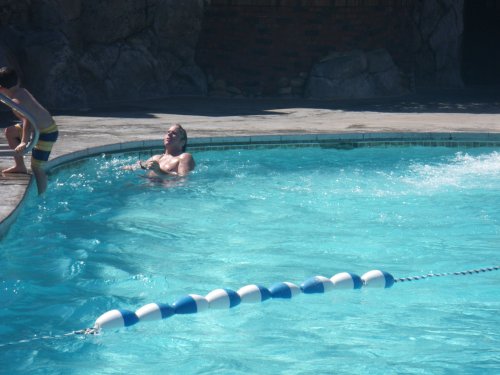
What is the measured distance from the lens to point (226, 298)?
535 cm

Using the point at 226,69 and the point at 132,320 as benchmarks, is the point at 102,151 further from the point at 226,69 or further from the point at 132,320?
the point at 226,69

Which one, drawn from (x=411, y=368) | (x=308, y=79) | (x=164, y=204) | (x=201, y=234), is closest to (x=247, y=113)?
(x=308, y=79)

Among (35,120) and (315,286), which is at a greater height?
(35,120)

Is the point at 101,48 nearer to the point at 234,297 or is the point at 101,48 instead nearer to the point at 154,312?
the point at 234,297

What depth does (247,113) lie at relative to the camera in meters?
14.3

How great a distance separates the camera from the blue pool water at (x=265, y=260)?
5.28 metres

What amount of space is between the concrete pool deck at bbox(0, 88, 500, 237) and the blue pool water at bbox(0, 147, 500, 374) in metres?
0.56

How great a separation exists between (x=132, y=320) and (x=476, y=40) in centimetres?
1648

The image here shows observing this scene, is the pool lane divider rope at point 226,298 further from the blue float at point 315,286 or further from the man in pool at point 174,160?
the man in pool at point 174,160

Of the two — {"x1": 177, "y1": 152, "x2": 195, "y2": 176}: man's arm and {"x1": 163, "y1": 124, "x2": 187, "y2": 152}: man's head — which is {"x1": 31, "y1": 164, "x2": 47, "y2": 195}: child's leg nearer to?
{"x1": 163, "y1": 124, "x2": 187, "y2": 152}: man's head

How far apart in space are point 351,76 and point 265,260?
9752 millimetres

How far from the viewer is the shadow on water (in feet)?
46.5

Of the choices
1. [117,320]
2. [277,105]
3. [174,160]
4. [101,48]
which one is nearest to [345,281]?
[117,320]

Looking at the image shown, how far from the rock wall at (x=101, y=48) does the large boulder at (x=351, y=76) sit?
2054mm
